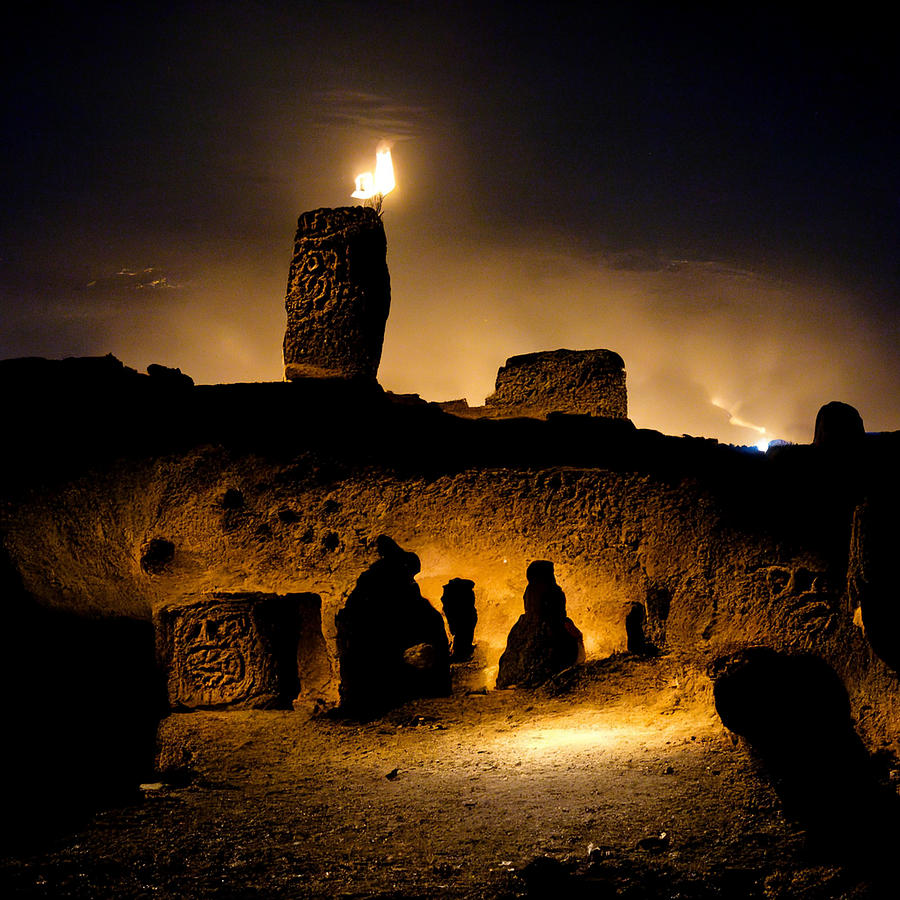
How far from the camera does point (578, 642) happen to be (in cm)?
657

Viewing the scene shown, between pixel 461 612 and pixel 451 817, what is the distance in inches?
187

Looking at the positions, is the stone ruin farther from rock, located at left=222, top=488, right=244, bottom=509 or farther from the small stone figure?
rock, located at left=222, top=488, right=244, bottom=509

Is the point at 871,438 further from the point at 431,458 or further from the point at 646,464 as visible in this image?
the point at 431,458

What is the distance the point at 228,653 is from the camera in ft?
18.1

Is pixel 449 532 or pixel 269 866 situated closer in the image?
pixel 269 866

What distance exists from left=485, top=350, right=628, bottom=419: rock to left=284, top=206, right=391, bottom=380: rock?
2241 mm

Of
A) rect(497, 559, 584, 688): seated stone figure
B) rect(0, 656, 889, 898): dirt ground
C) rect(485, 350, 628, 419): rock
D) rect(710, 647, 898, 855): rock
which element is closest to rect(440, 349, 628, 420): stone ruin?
rect(485, 350, 628, 419): rock

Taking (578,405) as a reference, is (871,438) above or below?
below

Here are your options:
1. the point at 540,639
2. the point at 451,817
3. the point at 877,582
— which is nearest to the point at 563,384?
the point at 540,639

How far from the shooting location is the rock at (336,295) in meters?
6.91

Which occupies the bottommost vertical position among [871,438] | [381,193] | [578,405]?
[871,438]

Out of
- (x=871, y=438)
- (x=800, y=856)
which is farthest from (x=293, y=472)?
(x=871, y=438)

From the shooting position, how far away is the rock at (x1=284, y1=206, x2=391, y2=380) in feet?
22.7

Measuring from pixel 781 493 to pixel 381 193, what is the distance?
15.8 feet
